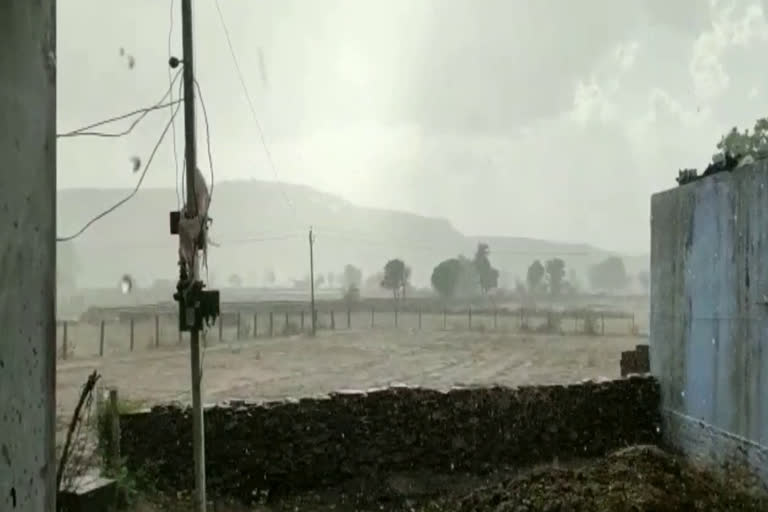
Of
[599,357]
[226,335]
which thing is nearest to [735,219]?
[599,357]

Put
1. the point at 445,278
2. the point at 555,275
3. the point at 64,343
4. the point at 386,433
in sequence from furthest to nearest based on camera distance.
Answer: the point at 555,275, the point at 445,278, the point at 64,343, the point at 386,433

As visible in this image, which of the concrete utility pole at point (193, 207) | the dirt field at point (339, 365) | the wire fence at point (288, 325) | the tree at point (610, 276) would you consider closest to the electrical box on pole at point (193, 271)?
the concrete utility pole at point (193, 207)

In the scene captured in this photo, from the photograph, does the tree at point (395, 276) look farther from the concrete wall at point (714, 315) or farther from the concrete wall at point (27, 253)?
the concrete wall at point (27, 253)

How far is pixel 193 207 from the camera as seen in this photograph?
6.50m

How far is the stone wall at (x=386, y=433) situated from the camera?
28.0ft

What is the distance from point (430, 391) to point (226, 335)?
91.8 ft

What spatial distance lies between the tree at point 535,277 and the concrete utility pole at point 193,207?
264ft

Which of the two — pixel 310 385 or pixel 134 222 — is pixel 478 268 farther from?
pixel 134 222

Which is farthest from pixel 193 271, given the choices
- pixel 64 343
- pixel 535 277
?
pixel 535 277

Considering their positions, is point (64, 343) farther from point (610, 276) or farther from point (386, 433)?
point (610, 276)

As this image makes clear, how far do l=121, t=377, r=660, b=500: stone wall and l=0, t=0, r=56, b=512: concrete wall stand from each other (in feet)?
20.4

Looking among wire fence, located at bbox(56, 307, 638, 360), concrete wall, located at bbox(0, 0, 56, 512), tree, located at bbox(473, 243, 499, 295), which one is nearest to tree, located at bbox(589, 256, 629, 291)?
tree, located at bbox(473, 243, 499, 295)

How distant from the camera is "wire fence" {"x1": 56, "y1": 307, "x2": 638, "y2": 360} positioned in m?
29.6

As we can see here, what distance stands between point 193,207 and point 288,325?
106 feet
